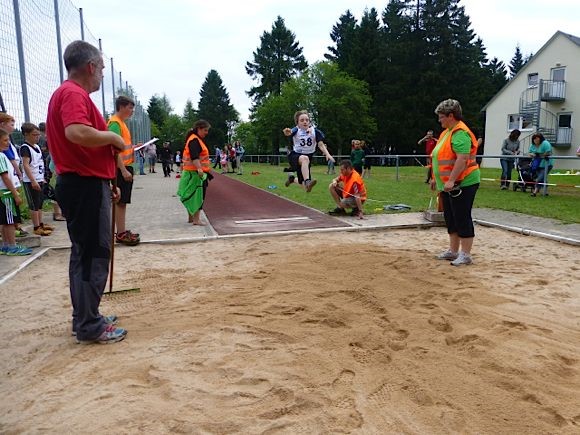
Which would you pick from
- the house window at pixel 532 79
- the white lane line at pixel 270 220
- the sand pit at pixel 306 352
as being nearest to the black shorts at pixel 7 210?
the sand pit at pixel 306 352

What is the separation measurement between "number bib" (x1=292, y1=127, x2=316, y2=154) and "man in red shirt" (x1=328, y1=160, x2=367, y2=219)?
137cm

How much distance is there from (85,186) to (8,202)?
3319 millimetres

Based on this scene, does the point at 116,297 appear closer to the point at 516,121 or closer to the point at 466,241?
the point at 466,241

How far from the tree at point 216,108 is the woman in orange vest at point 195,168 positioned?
67.9 meters

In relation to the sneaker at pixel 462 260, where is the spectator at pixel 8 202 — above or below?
above

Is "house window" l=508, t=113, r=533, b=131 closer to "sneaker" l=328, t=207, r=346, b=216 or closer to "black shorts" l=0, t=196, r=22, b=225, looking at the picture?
"sneaker" l=328, t=207, r=346, b=216

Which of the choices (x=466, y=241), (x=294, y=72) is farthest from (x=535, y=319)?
(x=294, y=72)

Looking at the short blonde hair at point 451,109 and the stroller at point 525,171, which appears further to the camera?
the stroller at point 525,171

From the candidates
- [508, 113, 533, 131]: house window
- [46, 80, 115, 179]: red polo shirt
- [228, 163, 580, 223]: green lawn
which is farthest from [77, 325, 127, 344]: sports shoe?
[508, 113, 533, 131]: house window

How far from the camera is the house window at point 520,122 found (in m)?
34.6

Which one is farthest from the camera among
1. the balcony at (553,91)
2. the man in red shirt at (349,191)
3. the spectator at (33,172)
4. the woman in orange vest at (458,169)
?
the balcony at (553,91)

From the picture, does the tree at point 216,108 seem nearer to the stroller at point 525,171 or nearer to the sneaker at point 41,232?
the stroller at point 525,171

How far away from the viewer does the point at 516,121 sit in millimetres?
36375

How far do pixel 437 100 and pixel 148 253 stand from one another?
4766cm
